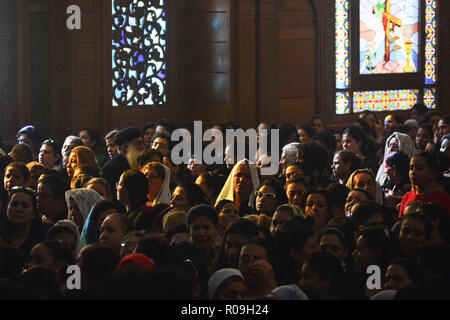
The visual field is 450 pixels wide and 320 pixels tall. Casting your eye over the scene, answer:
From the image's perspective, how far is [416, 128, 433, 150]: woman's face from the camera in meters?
10.5

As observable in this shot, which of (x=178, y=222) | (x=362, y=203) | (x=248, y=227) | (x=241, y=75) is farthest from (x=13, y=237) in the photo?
(x=241, y=75)

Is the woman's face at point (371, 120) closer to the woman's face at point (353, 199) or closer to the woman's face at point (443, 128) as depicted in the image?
the woman's face at point (443, 128)

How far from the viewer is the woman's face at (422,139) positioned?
414 inches

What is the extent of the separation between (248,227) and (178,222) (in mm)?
717

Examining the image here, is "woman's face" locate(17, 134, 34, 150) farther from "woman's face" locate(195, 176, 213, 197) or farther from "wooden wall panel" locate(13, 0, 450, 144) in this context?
"woman's face" locate(195, 176, 213, 197)

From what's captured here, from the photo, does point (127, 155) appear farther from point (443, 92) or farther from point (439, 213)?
point (443, 92)

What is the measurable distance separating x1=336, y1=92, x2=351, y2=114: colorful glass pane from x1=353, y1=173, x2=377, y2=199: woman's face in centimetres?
686

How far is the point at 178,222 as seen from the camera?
6367 mm

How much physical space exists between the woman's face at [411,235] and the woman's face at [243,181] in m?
2.06

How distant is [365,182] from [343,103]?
277 inches

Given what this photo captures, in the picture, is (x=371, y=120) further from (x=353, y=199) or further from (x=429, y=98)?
(x=353, y=199)

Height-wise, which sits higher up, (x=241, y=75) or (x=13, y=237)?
(x=241, y=75)
